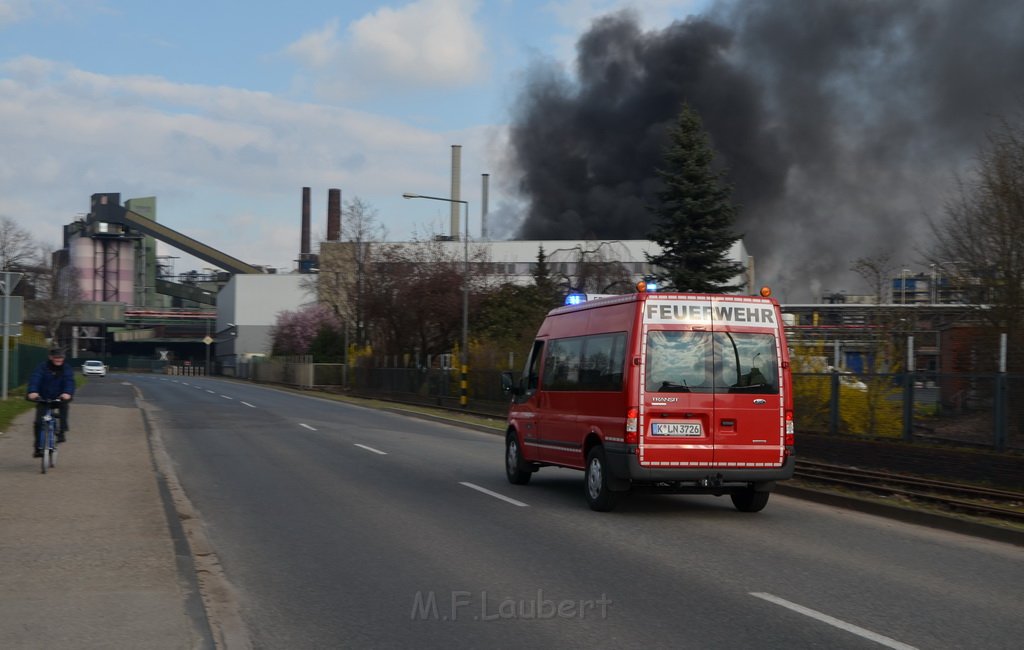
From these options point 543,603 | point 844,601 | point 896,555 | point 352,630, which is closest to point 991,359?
point 896,555

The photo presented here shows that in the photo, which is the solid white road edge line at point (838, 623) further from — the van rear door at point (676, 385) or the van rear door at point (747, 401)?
the van rear door at point (747, 401)

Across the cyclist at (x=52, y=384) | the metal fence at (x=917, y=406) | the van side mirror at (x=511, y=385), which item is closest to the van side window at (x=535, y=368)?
the van side mirror at (x=511, y=385)

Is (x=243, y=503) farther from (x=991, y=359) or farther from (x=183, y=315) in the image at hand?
(x=183, y=315)

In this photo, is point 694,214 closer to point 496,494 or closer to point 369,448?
point 369,448

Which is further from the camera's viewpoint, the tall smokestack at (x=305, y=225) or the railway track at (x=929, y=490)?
the tall smokestack at (x=305, y=225)

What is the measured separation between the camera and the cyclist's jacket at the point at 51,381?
15.0 metres

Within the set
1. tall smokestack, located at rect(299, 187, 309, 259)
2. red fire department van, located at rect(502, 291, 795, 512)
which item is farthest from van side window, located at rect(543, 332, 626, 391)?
tall smokestack, located at rect(299, 187, 309, 259)

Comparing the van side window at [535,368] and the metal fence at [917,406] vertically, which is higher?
the van side window at [535,368]

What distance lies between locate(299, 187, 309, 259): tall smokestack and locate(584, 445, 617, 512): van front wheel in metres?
96.6

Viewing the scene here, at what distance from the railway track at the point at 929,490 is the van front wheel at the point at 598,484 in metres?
4.34

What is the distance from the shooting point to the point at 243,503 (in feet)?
41.8

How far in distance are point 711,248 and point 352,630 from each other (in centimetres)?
3592

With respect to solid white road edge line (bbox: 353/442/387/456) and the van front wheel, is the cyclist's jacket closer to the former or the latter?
solid white road edge line (bbox: 353/442/387/456)

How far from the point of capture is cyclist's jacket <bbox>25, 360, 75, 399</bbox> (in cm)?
1501
